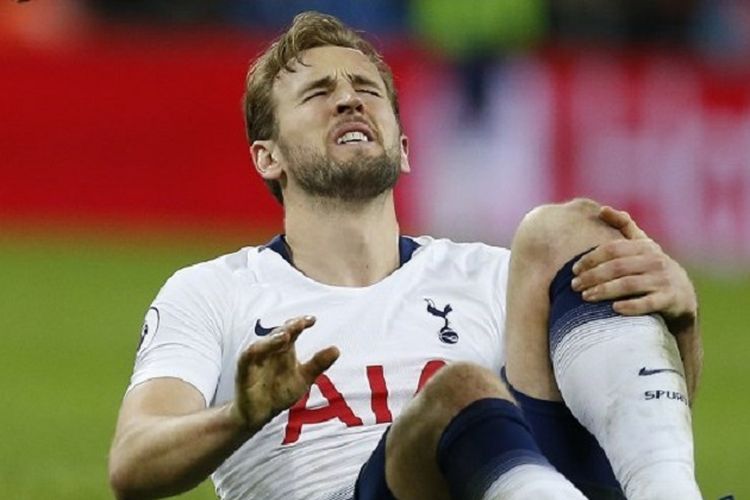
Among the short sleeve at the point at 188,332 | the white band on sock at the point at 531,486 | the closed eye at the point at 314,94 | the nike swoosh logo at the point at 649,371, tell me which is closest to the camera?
the white band on sock at the point at 531,486

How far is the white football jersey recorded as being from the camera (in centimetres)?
459

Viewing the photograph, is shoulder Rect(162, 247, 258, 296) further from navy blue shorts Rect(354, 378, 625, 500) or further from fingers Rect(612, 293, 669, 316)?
fingers Rect(612, 293, 669, 316)

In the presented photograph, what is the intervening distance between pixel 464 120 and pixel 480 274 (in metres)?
9.66

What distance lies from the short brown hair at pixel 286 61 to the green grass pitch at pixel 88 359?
2.10 m

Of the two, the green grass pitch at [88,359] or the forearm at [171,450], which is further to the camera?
the green grass pitch at [88,359]

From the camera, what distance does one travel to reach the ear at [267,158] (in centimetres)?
520

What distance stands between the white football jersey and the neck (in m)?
0.07

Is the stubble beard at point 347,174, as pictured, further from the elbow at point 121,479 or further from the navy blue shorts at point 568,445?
the elbow at point 121,479

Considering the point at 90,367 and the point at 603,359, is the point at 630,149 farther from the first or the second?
the point at 603,359

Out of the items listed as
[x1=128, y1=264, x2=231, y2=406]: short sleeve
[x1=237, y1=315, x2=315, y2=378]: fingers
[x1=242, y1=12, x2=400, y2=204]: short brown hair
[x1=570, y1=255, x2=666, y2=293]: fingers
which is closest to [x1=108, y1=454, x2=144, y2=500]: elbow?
[x1=128, y1=264, x2=231, y2=406]: short sleeve

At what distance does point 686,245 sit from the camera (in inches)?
565

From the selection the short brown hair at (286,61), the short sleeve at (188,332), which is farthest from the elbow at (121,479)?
the short brown hair at (286,61)

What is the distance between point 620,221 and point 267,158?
1156mm

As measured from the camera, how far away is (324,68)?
5164mm
